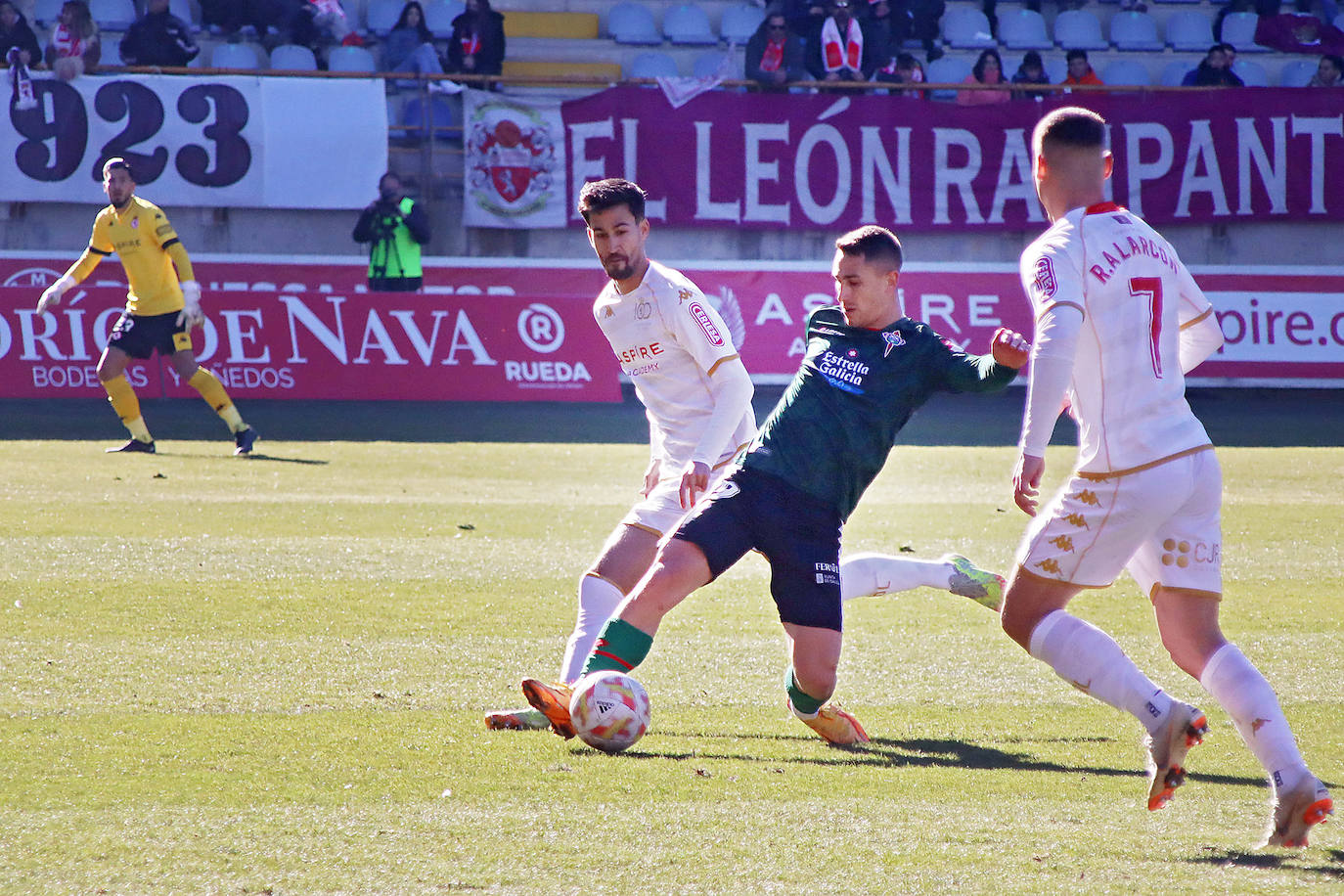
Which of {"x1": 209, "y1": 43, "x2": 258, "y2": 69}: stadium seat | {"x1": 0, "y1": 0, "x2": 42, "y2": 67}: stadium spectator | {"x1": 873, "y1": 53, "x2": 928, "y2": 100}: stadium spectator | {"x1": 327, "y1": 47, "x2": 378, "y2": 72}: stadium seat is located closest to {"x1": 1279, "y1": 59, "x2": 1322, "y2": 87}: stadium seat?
{"x1": 873, "y1": 53, "x2": 928, "y2": 100}: stadium spectator

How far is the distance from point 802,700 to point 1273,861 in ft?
5.16

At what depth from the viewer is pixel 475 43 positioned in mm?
19844

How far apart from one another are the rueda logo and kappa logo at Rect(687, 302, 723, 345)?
11848mm

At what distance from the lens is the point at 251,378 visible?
659 inches

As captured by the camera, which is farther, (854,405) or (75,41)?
(75,41)

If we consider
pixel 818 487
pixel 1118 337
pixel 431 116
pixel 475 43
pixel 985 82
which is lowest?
pixel 818 487

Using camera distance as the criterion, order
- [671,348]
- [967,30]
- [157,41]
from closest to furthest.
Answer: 1. [671,348]
2. [157,41]
3. [967,30]

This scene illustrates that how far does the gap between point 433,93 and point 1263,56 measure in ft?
42.9

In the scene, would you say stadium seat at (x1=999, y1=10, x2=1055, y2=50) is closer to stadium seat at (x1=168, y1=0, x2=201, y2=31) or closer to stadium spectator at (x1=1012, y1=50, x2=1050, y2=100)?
stadium spectator at (x1=1012, y1=50, x2=1050, y2=100)

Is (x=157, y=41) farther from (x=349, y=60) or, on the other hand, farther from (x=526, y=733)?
(x=526, y=733)

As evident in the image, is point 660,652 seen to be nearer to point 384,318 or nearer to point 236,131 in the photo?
point 384,318

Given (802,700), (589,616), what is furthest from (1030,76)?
(802,700)

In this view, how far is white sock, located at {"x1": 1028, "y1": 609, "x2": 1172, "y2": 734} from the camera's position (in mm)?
3740

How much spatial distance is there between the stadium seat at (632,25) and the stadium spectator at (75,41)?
25.0 feet
